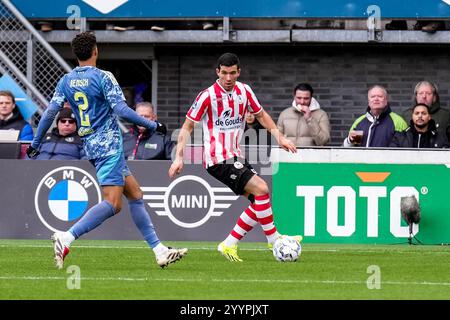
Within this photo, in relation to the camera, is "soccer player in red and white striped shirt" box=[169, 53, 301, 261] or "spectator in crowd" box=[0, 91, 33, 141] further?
"spectator in crowd" box=[0, 91, 33, 141]

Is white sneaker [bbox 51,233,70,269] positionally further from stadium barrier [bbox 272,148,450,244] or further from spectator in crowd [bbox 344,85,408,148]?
spectator in crowd [bbox 344,85,408,148]

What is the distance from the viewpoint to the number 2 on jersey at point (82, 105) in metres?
11.8

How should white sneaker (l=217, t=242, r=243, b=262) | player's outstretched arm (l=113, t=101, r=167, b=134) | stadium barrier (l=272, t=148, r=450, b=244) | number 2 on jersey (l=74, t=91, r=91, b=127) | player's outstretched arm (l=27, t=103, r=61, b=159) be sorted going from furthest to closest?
stadium barrier (l=272, t=148, r=450, b=244) < white sneaker (l=217, t=242, r=243, b=262) < player's outstretched arm (l=27, t=103, r=61, b=159) < number 2 on jersey (l=74, t=91, r=91, b=127) < player's outstretched arm (l=113, t=101, r=167, b=134)

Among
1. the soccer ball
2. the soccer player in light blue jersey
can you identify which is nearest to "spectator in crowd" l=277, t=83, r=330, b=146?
the soccer ball

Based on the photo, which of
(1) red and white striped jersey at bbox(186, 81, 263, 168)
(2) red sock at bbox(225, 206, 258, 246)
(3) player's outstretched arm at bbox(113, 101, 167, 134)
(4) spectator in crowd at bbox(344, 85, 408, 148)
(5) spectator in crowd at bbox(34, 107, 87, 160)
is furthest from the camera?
(4) spectator in crowd at bbox(344, 85, 408, 148)

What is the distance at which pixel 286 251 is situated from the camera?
41.8 feet

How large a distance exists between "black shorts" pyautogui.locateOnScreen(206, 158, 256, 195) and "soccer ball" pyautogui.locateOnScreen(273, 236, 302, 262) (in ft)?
2.37

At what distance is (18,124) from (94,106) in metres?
6.05

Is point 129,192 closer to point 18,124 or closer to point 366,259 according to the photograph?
point 366,259

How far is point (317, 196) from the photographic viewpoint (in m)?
16.4

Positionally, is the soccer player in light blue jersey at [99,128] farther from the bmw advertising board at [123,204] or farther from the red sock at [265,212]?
the bmw advertising board at [123,204]

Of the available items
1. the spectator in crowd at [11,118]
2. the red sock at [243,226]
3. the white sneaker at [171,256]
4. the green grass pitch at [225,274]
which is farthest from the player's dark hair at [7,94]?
the white sneaker at [171,256]

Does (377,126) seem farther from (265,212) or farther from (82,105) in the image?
(82,105)

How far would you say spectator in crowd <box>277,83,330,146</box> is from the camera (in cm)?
1747
